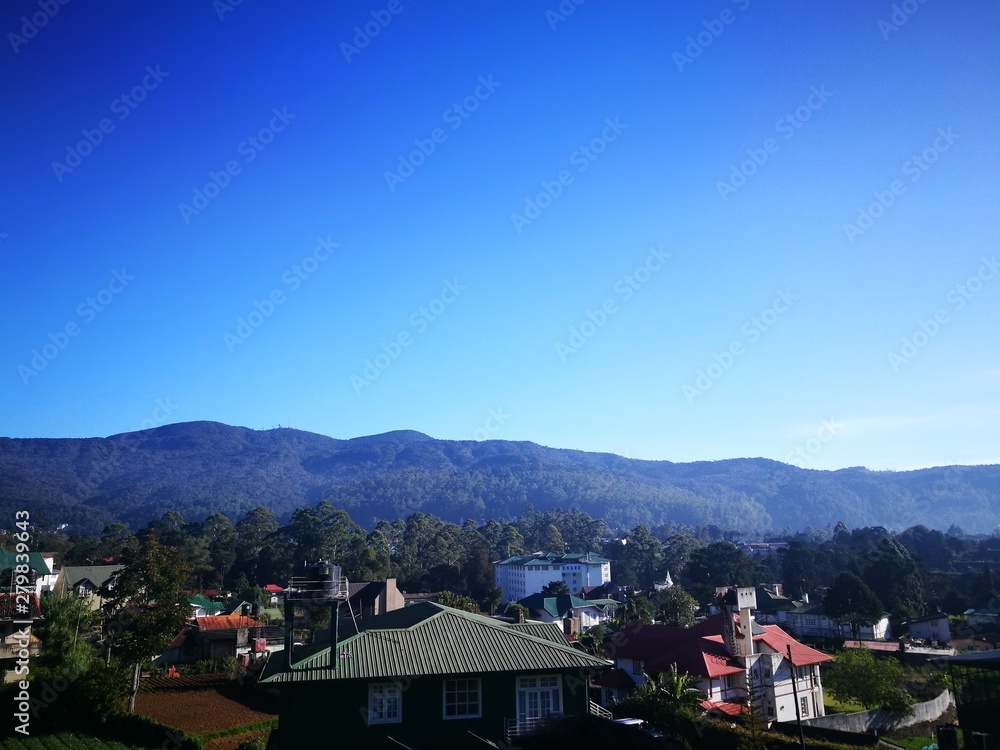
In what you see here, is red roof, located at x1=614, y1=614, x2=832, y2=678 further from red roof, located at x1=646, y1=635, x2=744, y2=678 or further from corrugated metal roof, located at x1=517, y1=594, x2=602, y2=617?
corrugated metal roof, located at x1=517, y1=594, x2=602, y2=617

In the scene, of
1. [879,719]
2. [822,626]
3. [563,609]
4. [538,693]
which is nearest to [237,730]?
[538,693]

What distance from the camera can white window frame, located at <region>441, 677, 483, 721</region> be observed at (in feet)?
57.8

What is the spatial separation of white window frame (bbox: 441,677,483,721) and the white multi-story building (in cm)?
9190

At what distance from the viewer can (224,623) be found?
46688mm

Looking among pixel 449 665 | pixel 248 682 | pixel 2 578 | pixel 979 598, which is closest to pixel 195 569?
pixel 2 578

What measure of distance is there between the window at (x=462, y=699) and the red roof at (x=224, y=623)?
3319 cm

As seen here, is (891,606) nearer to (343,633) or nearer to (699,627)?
(699,627)

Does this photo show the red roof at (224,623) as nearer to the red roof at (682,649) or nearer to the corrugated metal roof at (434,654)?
the red roof at (682,649)

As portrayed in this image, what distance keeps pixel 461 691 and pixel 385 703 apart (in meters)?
2.02

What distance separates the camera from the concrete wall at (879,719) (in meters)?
25.8

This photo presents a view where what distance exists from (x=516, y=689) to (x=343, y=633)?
541 cm

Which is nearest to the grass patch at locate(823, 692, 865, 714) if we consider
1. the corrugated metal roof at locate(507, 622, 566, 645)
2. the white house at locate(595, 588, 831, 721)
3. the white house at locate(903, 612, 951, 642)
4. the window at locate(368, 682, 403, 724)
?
the white house at locate(595, 588, 831, 721)

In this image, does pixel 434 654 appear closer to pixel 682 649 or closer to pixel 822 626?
pixel 682 649

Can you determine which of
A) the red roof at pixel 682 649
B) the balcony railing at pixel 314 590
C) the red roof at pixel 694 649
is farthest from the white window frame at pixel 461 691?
the red roof at pixel 694 649
